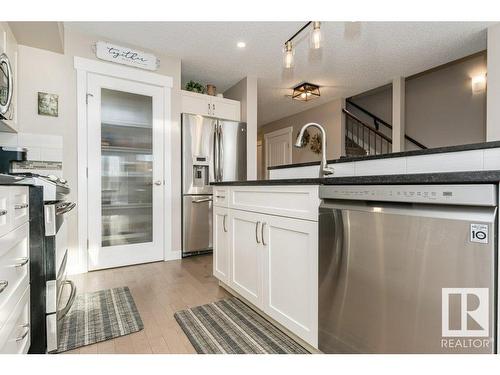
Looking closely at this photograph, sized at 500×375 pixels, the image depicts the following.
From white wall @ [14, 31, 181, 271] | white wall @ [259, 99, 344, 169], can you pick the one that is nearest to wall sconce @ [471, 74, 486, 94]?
white wall @ [259, 99, 344, 169]

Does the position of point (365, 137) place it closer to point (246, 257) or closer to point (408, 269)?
point (246, 257)

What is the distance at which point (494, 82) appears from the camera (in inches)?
103

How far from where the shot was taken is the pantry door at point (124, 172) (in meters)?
2.69

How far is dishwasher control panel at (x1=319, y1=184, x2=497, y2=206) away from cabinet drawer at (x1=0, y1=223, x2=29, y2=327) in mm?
1264

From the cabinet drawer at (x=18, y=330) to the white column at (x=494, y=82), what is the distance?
12.7 feet

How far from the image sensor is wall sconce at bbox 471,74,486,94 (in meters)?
3.73

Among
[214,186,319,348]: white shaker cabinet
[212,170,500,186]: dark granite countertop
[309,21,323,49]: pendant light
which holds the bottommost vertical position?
[214,186,319,348]: white shaker cabinet


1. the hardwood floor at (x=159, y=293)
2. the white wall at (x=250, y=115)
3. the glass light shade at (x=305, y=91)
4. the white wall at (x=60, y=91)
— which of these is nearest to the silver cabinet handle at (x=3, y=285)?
the hardwood floor at (x=159, y=293)

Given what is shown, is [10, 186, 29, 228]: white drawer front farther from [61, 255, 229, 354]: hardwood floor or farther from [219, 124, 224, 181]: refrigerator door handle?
[219, 124, 224, 181]: refrigerator door handle

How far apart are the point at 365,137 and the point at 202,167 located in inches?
145

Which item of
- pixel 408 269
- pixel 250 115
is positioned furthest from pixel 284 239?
pixel 250 115

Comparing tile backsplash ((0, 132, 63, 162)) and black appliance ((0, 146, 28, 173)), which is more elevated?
tile backsplash ((0, 132, 63, 162))
